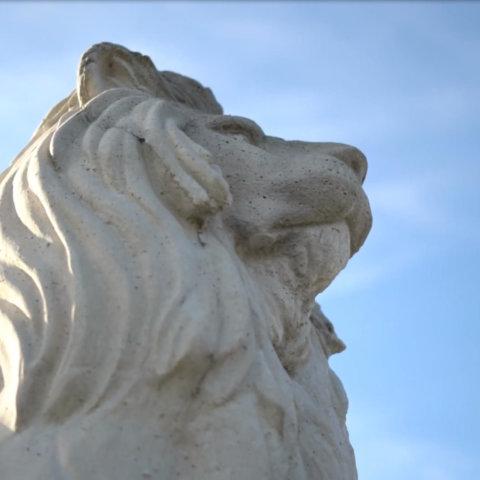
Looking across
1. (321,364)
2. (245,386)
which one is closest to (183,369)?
(245,386)

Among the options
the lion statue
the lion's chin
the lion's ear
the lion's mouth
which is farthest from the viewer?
the lion's ear

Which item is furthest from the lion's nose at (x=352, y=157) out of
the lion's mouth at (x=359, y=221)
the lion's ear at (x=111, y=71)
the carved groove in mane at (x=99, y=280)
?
the lion's ear at (x=111, y=71)

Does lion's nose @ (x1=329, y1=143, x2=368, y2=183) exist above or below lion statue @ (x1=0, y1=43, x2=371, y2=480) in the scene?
above

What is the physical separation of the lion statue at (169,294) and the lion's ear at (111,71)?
113 mm

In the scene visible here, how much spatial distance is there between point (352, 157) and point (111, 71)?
3.07 feet

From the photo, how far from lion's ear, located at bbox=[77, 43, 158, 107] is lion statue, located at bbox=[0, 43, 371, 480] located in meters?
0.11

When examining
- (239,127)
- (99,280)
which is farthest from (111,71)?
(99,280)

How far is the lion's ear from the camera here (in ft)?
13.3

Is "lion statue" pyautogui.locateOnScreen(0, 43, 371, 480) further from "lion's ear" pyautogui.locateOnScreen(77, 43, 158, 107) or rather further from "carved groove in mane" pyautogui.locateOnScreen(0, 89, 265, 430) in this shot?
"lion's ear" pyautogui.locateOnScreen(77, 43, 158, 107)

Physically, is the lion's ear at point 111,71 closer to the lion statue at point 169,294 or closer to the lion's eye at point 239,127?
the lion statue at point 169,294

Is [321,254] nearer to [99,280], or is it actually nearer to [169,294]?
[169,294]

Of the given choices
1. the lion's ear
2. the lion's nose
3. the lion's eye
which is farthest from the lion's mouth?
the lion's ear

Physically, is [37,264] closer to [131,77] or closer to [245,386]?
[245,386]

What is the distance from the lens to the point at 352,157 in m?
3.91
